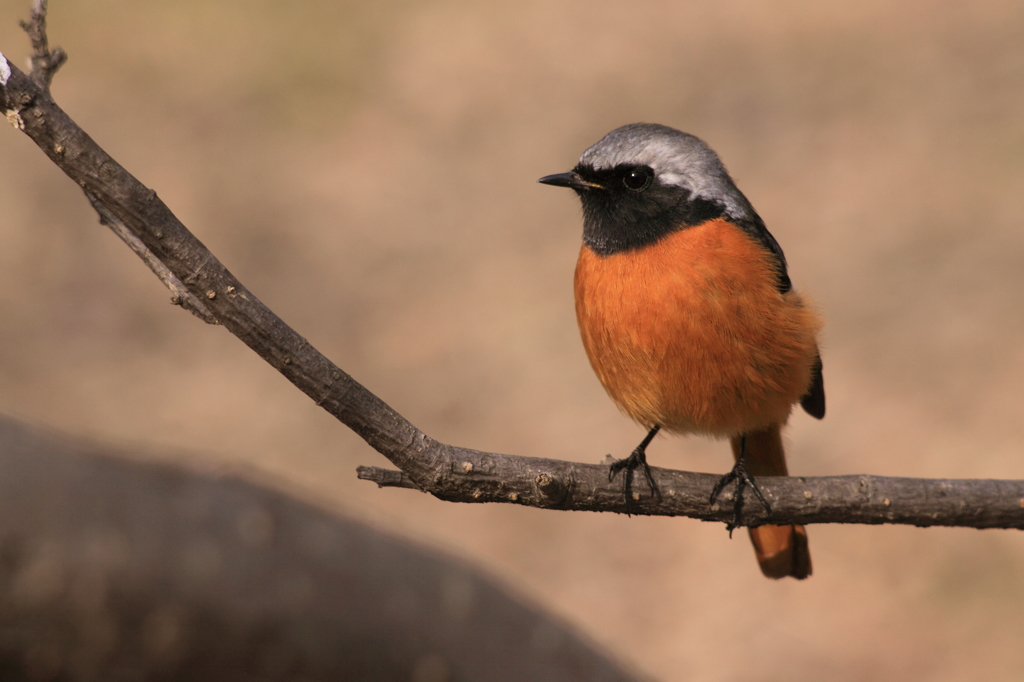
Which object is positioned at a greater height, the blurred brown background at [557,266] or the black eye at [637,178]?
the blurred brown background at [557,266]

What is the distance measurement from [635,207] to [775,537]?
1808 mm

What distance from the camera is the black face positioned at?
13.3 ft

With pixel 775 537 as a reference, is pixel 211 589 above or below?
below

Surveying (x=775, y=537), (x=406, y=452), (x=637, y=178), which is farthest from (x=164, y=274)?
(x=775, y=537)

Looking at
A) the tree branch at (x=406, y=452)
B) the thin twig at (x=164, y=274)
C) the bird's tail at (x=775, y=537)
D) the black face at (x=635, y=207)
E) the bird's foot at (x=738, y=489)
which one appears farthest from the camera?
the bird's tail at (x=775, y=537)

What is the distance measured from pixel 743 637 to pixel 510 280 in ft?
Answer: 14.8

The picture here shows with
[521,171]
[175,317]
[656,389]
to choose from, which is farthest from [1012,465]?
[175,317]

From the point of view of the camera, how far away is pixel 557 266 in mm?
10203

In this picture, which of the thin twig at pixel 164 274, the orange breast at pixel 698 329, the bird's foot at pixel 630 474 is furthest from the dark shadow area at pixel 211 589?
the orange breast at pixel 698 329

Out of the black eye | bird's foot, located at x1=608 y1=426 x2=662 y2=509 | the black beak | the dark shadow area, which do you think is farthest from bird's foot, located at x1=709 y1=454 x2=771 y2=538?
the black beak

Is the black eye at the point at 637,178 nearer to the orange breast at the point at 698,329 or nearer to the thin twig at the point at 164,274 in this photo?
the orange breast at the point at 698,329

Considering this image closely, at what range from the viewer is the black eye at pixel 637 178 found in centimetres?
410

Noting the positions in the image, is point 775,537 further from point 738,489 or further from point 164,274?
point 164,274

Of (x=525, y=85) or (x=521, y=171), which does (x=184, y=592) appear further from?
(x=525, y=85)
